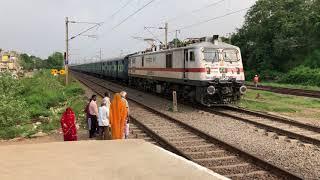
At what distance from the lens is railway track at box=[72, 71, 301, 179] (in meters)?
9.68

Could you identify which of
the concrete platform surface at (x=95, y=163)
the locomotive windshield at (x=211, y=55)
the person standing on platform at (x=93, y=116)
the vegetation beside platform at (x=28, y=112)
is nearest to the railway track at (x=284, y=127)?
the locomotive windshield at (x=211, y=55)

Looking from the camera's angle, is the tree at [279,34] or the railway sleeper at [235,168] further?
the tree at [279,34]

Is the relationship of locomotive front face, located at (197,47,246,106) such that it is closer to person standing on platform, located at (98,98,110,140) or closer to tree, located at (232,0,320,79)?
person standing on platform, located at (98,98,110,140)

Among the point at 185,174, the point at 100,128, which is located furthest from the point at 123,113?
the point at 185,174

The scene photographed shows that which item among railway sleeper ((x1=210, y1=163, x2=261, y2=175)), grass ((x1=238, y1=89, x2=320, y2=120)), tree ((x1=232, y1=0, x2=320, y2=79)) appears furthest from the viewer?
Result: tree ((x1=232, y1=0, x2=320, y2=79))

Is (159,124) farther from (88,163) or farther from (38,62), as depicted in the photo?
(38,62)

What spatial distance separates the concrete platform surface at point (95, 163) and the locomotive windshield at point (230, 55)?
11.5 m

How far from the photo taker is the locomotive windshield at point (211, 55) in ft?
71.1

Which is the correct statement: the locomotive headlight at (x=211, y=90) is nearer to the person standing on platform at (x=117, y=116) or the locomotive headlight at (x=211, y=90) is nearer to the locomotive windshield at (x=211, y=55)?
the locomotive windshield at (x=211, y=55)

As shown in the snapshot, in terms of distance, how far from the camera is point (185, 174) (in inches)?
319

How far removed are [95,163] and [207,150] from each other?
4125mm

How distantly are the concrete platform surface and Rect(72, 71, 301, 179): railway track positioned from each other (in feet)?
4.04

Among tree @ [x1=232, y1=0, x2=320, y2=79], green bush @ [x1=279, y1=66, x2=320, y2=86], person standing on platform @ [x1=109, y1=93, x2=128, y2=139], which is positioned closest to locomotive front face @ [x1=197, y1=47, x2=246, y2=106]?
person standing on platform @ [x1=109, y1=93, x2=128, y2=139]

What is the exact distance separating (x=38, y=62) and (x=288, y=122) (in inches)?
5148
